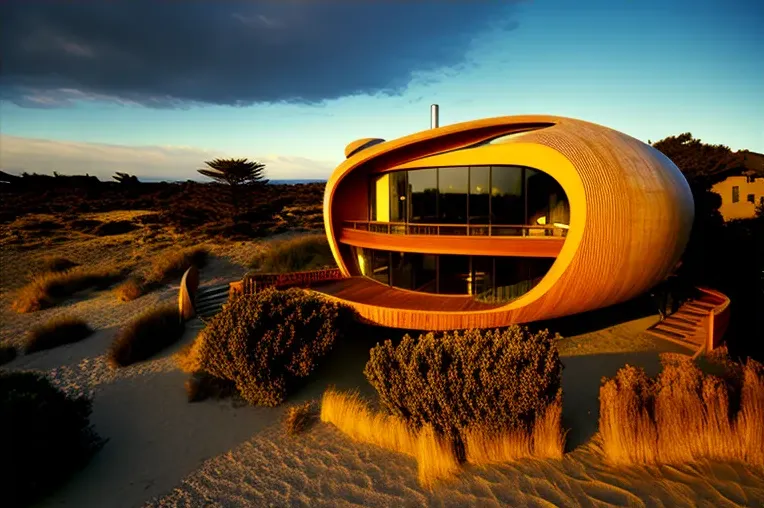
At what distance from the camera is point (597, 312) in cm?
1550

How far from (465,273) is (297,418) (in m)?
7.59

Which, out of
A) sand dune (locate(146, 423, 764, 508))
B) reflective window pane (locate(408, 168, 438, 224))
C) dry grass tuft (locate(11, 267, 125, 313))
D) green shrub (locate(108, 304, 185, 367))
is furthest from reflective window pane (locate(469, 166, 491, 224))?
dry grass tuft (locate(11, 267, 125, 313))

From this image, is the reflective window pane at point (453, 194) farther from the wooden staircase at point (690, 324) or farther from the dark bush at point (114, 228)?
the dark bush at point (114, 228)

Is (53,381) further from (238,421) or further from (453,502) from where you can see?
(453,502)

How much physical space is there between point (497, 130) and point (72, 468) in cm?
1433

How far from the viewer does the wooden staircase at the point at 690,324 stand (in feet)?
41.5

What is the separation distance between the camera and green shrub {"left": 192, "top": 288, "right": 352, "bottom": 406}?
1046 centimetres

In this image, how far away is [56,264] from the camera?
24.6m

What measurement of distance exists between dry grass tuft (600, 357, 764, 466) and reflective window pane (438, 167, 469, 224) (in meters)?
8.06

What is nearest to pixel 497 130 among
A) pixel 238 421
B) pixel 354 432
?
pixel 354 432

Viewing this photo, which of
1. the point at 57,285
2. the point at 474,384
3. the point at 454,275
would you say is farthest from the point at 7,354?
the point at 474,384

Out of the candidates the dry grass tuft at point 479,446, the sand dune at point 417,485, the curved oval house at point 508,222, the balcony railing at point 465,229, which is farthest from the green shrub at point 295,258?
the dry grass tuft at point 479,446

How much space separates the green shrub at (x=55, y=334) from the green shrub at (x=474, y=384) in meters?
13.4

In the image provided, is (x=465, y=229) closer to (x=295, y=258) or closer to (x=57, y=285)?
(x=295, y=258)
